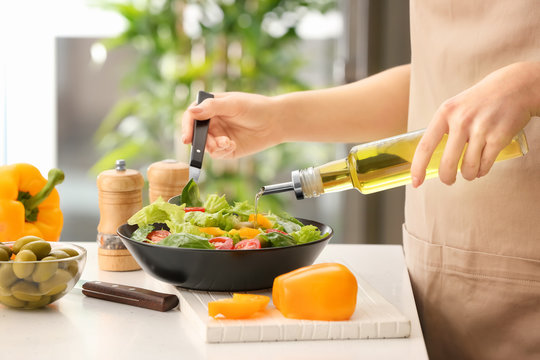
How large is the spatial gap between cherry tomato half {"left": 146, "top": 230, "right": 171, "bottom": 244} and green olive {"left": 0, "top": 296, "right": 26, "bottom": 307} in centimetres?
22

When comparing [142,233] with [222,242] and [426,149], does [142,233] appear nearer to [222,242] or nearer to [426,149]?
[222,242]

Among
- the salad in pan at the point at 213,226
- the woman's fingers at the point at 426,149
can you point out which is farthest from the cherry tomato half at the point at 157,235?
the woman's fingers at the point at 426,149

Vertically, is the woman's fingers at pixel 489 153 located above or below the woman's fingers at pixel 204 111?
below

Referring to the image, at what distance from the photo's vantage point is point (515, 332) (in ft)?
3.62

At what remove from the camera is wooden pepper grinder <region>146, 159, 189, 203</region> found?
1.28m

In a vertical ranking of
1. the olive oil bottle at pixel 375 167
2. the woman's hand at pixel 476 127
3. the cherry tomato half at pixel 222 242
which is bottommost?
the cherry tomato half at pixel 222 242

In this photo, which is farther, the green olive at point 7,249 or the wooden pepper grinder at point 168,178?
the wooden pepper grinder at point 168,178

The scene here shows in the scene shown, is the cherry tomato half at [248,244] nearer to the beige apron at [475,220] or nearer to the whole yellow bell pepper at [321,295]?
the whole yellow bell pepper at [321,295]

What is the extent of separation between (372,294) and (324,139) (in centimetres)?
52

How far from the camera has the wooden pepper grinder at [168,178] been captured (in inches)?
50.2

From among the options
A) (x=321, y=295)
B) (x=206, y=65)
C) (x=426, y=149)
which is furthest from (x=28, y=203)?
(x=206, y=65)

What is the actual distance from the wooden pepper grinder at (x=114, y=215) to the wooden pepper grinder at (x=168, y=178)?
0.06 meters

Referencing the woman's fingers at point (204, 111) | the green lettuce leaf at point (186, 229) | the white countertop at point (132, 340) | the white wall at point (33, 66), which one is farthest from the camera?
the white wall at point (33, 66)

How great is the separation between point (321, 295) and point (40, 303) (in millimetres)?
425
